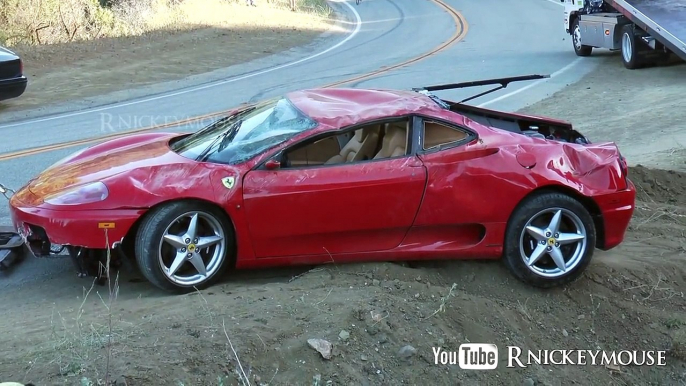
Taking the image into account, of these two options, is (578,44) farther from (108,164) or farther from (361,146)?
(108,164)

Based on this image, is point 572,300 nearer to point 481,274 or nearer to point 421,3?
point 481,274

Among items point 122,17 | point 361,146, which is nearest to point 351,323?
point 361,146

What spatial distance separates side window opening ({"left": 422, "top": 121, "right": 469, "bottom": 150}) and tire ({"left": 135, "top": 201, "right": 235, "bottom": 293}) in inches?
64.1

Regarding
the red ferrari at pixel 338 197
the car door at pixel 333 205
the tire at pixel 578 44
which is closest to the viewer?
the red ferrari at pixel 338 197

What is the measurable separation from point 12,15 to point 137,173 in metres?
19.1

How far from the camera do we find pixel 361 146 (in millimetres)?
5984

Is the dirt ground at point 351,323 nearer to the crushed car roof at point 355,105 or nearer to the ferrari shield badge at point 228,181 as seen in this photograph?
the ferrari shield badge at point 228,181

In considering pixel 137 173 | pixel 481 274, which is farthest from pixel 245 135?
pixel 481 274

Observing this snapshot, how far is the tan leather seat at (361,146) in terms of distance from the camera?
5934 mm

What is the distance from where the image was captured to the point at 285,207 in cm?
550

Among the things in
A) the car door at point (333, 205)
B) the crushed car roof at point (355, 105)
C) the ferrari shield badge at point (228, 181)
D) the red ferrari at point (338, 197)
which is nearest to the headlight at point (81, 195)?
the red ferrari at point (338, 197)

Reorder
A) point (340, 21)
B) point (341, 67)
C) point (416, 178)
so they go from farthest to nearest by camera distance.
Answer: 1. point (340, 21)
2. point (341, 67)
3. point (416, 178)

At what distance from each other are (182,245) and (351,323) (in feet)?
4.40

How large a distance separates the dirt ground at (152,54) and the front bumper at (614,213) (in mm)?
12996
